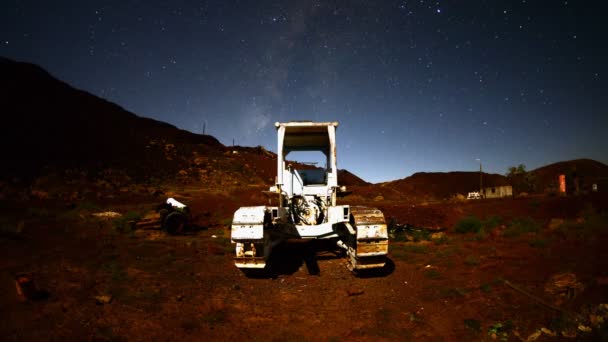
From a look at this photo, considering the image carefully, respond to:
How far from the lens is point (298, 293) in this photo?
518 centimetres

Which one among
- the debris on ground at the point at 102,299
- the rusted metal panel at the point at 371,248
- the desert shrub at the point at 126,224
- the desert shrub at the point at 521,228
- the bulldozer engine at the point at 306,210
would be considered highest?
the bulldozer engine at the point at 306,210

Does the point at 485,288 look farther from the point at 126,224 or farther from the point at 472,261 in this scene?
the point at 126,224

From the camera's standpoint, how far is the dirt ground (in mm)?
3559

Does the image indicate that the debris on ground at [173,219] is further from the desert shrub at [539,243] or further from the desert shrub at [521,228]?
the desert shrub at [521,228]

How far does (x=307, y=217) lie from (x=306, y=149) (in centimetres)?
206

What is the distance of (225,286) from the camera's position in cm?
545

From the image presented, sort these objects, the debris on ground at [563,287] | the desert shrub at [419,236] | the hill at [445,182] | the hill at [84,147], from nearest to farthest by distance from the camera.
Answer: the debris on ground at [563,287], the desert shrub at [419,236], the hill at [84,147], the hill at [445,182]

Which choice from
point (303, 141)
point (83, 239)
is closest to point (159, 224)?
point (83, 239)

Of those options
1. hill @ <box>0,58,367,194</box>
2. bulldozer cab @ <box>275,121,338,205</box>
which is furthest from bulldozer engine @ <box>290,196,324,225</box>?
hill @ <box>0,58,367,194</box>

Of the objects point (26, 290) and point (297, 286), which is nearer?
point (26, 290)

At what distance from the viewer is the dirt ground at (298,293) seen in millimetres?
3559

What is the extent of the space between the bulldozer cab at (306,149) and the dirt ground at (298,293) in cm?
177

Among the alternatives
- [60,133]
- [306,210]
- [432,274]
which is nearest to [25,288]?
[306,210]

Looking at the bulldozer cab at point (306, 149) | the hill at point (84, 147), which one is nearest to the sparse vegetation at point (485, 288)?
the bulldozer cab at point (306, 149)
